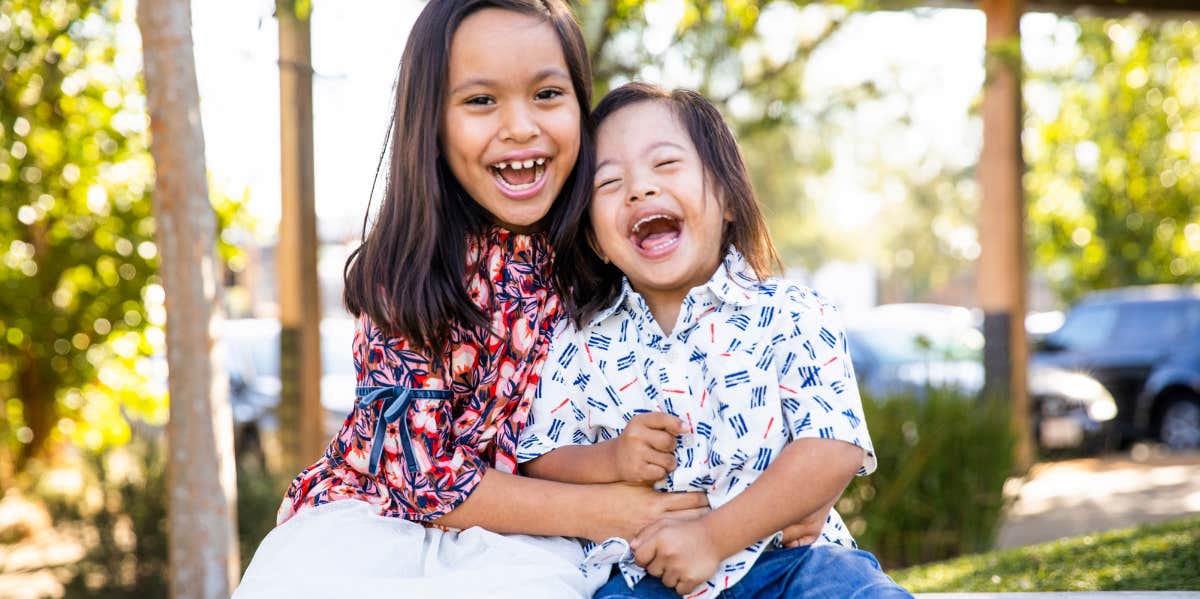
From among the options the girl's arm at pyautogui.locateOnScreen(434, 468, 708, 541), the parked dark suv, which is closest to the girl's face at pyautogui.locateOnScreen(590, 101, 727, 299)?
the girl's arm at pyautogui.locateOnScreen(434, 468, 708, 541)

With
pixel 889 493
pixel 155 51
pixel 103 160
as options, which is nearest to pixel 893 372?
pixel 889 493

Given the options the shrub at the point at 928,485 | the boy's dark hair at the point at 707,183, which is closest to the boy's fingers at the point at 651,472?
the boy's dark hair at the point at 707,183

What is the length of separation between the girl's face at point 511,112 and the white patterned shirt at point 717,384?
10.6 inches

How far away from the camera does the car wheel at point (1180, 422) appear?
10508 mm

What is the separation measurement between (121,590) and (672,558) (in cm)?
381

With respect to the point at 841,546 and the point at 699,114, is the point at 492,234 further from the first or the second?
the point at 841,546

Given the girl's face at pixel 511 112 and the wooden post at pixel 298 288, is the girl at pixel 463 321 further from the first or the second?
the wooden post at pixel 298 288

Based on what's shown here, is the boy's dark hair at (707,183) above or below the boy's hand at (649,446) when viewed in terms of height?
above

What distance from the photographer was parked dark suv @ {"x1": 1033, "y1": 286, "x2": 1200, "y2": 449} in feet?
34.4

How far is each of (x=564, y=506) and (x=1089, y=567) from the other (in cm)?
200

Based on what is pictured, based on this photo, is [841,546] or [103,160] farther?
[103,160]

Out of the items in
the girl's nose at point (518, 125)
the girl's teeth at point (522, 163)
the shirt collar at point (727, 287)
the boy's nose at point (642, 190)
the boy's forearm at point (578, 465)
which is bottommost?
the boy's forearm at point (578, 465)

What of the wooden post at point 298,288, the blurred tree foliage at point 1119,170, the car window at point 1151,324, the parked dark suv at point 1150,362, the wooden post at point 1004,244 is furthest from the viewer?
the blurred tree foliage at point 1119,170

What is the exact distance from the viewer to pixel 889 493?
4.97 meters
